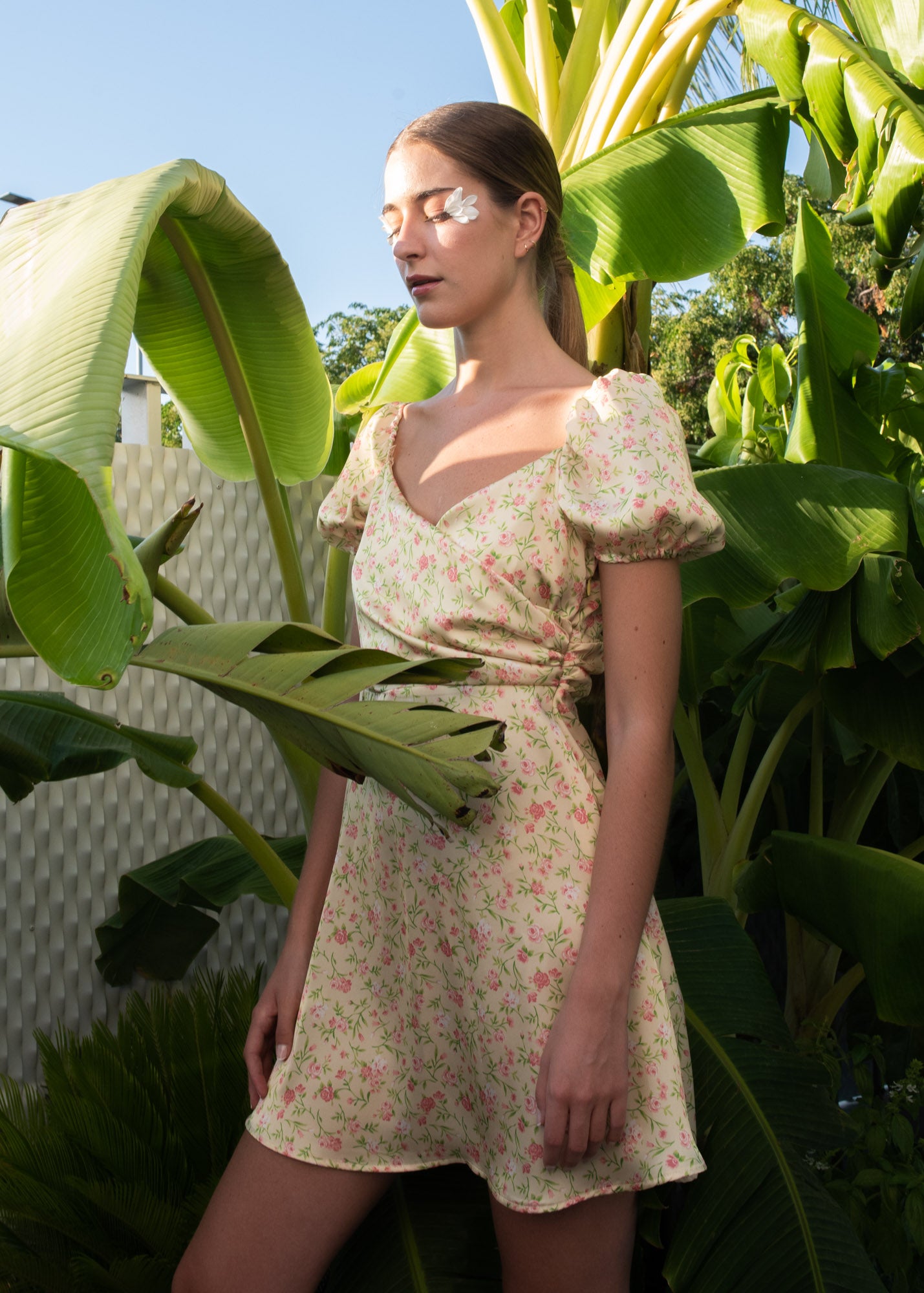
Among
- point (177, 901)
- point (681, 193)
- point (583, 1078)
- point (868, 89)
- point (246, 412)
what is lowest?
point (177, 901)

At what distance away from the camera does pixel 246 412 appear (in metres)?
2.21

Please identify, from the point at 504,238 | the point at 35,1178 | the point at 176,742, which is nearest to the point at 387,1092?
the point at 176,742

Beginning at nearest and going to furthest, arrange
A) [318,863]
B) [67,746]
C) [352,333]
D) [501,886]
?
[501,886]
[318,863]
[67,746]
[352,333]

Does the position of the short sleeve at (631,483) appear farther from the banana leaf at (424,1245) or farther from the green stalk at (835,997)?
the green stalk at (835,997)

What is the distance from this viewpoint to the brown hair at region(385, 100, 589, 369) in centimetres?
127

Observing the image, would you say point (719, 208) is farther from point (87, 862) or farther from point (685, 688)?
point (87, 862)

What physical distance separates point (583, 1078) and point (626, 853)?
21cm

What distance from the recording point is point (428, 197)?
4.14 feet

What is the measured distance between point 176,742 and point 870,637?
1225mm

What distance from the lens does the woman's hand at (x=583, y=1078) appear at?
1.05 metres

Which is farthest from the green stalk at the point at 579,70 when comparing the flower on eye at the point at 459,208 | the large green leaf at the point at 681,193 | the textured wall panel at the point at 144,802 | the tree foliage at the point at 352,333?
the tree foliage at the point at 352,333

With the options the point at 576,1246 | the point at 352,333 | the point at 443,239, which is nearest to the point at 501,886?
the point at 576,1246

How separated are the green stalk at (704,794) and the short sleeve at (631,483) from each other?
1.52 metres

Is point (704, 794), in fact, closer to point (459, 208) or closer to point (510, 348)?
point (510, 348)
